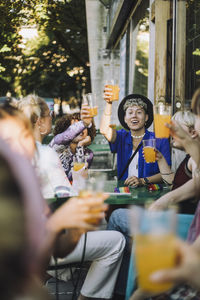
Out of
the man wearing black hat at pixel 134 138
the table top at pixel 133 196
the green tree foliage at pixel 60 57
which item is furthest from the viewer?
the green tree foliage at pixel 60 57

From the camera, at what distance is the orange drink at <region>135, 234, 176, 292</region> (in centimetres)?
132

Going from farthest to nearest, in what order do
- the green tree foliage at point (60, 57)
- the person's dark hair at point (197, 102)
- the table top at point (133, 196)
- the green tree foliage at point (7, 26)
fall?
1. the green tree foliage at point (60, 57)
2. the green tree foliage at point (7, 26)
3. the table top at point (133, 196)
4. the person's dark hair at point (197, 102)

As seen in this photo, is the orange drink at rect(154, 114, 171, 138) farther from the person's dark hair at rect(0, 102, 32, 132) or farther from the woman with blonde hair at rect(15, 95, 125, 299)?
the person's dark hair at rect(0, 102, 32, 132)

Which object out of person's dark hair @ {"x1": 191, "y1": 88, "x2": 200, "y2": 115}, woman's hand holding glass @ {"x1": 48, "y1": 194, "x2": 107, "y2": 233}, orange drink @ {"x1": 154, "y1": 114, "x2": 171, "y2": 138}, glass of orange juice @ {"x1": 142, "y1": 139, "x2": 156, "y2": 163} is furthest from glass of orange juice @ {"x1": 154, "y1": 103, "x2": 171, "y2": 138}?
woman's hand holding glass @ {"x1": 48, "y1": 194, "x2": 107, "y2": 233}

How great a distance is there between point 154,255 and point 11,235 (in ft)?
1.48

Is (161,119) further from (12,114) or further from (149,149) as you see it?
(12,114)

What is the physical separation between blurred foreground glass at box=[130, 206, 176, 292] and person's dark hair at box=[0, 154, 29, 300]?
38 centimetres

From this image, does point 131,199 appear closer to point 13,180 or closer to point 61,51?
point 13,180

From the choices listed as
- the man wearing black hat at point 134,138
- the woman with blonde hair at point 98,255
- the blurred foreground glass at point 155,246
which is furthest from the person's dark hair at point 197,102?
the man wearing black hat at point 134,138

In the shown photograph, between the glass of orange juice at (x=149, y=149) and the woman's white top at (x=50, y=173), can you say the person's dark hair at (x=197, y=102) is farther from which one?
the glass of orange juice at (x=149, y=149)

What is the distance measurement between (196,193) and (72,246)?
0.97 meters

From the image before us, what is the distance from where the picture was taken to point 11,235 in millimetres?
1196

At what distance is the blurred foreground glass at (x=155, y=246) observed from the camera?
1.32m

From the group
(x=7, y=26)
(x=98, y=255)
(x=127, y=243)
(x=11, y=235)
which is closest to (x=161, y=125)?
(x=127, y=243)
